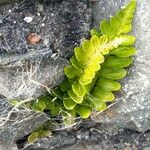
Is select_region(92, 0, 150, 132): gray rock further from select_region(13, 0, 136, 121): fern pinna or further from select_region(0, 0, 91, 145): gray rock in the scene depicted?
select_region(0, 0, 91, 145): gray rock

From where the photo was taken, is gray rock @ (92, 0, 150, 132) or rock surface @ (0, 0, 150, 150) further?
gray rock @ (92, 0, 150, 132)

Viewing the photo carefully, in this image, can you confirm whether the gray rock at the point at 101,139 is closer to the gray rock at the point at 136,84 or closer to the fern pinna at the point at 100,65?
the gray rock at the point at 136,84

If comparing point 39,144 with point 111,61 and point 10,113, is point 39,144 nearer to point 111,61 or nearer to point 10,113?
point 10,113

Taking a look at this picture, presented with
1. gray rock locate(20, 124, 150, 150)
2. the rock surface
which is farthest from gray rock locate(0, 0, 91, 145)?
gray rock locate(20, 124, 150, 150)

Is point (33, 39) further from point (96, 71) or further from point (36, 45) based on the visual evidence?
point (96, 71)

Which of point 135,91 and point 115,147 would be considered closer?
point 135,91

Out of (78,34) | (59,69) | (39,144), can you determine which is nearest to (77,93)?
(59,69)

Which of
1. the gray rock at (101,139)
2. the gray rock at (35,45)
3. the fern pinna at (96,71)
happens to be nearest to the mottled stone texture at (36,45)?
the gray rock at (35,45)
